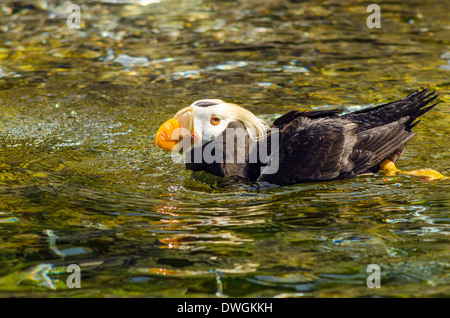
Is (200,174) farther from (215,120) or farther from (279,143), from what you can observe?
(279,143)

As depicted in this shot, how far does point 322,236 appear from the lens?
13.6 feet

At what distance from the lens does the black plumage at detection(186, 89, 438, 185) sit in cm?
506

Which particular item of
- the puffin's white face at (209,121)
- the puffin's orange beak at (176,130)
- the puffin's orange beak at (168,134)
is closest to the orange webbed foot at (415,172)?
the puffin's white face at (209,121)

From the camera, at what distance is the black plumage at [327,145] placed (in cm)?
506

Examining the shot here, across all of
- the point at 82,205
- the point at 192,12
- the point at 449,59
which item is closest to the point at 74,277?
the point at 82,205

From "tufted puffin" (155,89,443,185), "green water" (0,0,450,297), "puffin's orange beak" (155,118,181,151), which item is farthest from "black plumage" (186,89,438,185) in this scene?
"puffin's orange beak" (155,118,181,151)

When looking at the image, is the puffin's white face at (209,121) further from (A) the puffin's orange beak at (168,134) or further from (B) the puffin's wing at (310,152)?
(B) the puffin's wing at (310,152)

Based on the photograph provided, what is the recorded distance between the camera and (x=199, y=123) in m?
5.18

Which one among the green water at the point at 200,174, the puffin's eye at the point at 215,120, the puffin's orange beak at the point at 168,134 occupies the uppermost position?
the puffin's eye at the point at 215,120

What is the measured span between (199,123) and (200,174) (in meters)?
0.49

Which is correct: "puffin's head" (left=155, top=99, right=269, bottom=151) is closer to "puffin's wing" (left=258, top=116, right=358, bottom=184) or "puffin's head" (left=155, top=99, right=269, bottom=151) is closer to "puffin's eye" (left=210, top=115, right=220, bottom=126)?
"puffin's eye" (left=210, top=115, right=220, bottom=126)

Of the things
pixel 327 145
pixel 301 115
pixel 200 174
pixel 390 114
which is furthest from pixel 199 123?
pixel 390 114
